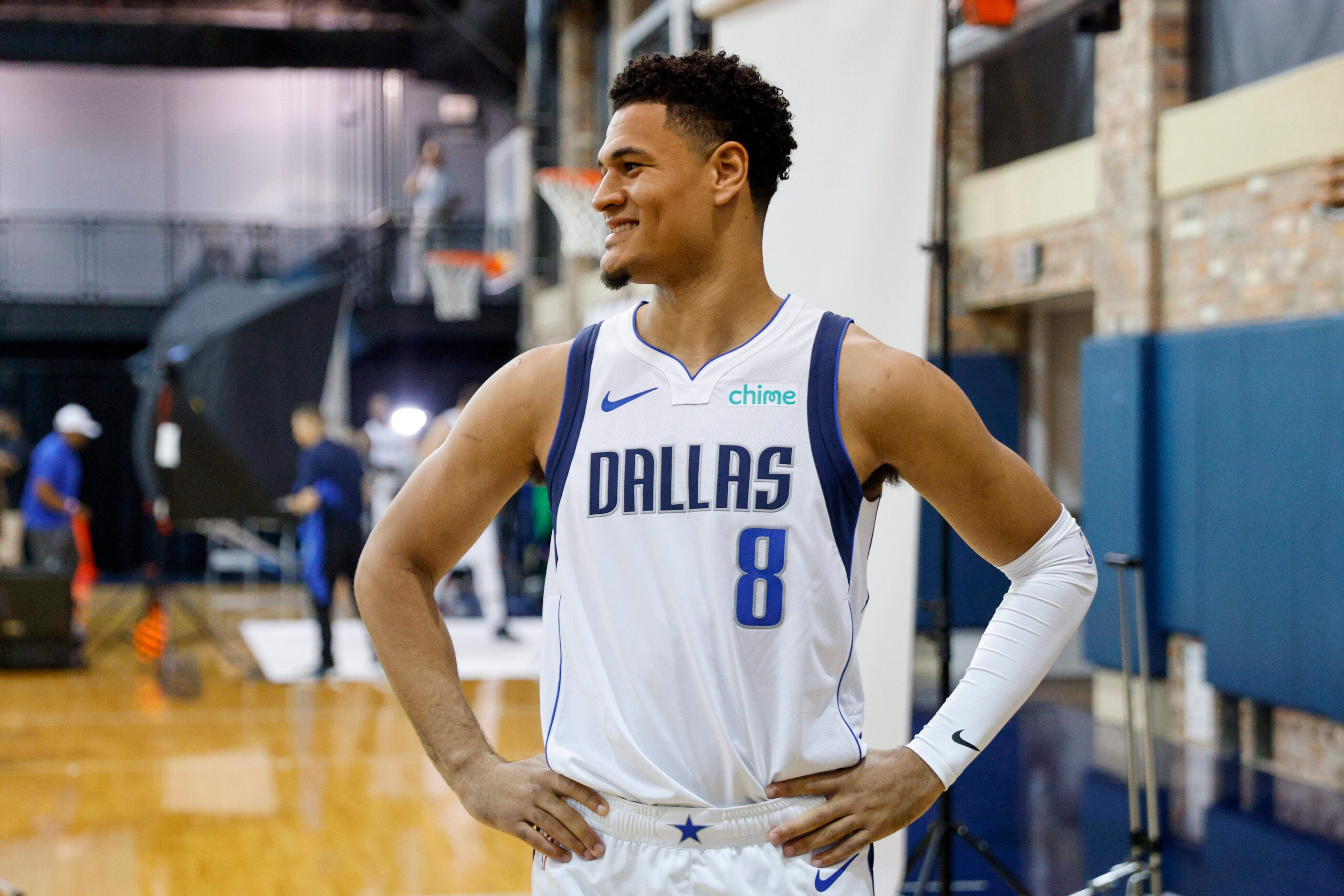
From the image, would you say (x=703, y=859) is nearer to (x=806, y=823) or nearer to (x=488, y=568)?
(x=806, y=823)

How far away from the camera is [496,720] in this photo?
7.39 meters

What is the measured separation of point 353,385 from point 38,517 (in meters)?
7.65

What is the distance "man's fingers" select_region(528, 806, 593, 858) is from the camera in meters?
1.52

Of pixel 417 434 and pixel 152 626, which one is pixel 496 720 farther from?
pixel 417 434

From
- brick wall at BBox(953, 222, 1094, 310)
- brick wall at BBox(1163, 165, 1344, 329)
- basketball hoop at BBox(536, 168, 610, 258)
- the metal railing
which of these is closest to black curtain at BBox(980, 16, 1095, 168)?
brick wall at BBox(953, 222, 1094, 310)

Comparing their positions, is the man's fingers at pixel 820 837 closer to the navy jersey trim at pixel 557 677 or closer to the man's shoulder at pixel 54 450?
the navy jersey trim at pixel 557 677

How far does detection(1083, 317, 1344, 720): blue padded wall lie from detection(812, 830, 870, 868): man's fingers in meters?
5.05

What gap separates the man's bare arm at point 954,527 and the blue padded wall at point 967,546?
7917mm

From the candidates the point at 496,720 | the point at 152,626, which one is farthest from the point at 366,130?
the point at 496,720

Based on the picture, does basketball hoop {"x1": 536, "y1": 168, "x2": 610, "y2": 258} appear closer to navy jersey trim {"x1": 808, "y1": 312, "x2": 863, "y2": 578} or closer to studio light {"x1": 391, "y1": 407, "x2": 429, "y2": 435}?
studio light {"x1": 391, "y1": 407, "x2": 429, "y2": 435}

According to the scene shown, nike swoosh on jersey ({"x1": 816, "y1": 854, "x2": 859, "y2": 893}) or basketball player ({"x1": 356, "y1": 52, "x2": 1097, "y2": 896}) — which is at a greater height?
basketball player ({"x1": 356, "y1": 52, "x2": 1097, "y2": 896})

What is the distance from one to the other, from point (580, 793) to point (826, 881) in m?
0.29

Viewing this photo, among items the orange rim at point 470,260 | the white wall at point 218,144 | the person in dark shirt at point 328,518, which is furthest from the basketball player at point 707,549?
the white wall at point 218,144

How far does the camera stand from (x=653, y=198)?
5.11 feet
